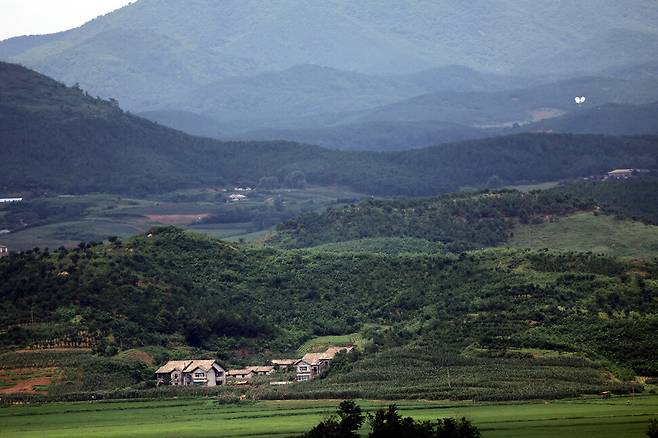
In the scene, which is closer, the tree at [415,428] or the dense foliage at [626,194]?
the tree at [415,428]

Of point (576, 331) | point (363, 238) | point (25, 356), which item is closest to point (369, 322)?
point (576, 331)

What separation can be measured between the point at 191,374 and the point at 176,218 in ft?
292

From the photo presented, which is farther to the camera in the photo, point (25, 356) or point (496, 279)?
point (496, 279)

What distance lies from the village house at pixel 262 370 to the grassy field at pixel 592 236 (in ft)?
135

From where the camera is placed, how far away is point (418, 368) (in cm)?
8519

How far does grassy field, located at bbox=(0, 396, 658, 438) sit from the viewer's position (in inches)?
2633

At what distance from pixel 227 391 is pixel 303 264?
31.1 m

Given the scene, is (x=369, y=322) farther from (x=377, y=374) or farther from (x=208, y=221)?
(x=208, y=221)

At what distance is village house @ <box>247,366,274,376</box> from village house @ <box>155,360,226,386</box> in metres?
2.02

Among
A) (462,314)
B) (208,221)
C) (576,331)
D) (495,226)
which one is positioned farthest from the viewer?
(208,221)

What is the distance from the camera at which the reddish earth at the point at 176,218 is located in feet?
562

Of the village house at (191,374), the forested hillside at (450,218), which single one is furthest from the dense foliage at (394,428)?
the forested hillside at (450,218)

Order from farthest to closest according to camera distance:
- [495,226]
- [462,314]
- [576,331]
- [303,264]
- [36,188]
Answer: [36,188] → [495,226] → [303,264] → [462,314] → [576,331]

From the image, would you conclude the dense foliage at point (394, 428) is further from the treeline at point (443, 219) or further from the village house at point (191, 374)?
the treeline at point (443, 219)
